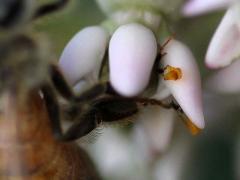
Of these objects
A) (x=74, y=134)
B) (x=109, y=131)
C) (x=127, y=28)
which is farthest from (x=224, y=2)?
(x=109, y=131)

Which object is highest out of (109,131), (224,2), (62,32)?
(224,2)

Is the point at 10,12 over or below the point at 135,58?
over

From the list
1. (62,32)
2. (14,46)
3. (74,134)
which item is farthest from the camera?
(62,32)

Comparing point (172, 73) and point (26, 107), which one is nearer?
point (26, 107)

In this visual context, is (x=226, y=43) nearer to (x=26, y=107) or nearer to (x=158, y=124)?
(x=158, y=124)

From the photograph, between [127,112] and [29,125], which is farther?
[127,112]

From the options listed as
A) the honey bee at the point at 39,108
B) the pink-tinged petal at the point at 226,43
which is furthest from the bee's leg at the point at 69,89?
the pink-tinged petal at the point at 226,43

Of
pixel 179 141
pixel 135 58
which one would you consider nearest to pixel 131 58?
pixel 135 58

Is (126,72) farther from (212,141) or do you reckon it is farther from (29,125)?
(212,141)
